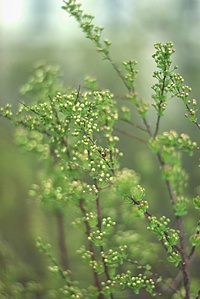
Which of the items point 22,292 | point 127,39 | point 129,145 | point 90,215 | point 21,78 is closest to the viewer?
point 90,215

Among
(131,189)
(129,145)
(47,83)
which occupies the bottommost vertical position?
(131,189)

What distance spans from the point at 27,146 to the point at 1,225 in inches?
63.9

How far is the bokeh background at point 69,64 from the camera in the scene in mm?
3379

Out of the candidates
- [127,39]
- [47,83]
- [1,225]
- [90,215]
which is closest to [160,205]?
[1,225]

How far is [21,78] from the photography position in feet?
25.2

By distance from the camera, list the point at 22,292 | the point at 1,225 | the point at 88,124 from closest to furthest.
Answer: the point at 88,124 < the point at 22,292 < the point at 1,225

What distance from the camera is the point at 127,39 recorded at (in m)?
7.12

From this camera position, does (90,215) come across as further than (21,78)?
No

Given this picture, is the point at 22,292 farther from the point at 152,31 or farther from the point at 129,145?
the point at 152,31

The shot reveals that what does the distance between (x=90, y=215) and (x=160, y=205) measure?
2.15 metres

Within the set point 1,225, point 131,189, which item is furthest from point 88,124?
point 1,225

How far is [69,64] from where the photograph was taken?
7996mm

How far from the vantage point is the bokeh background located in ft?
11.1

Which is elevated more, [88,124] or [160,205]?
[160,205]
